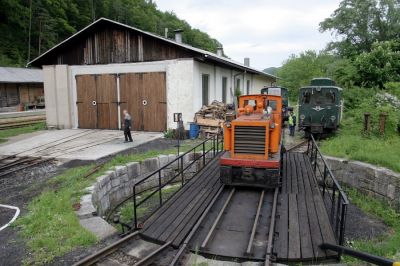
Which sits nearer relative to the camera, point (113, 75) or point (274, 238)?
point (274, 238)

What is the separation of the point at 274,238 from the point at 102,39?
16.0m

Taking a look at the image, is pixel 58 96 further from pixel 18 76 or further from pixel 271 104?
pixel 18 76

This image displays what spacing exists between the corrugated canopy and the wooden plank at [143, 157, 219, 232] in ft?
85.6

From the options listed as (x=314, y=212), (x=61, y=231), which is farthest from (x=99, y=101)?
(x=314, y=212)

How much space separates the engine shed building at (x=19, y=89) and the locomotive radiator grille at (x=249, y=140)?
27865mm

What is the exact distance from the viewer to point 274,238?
600 centimetres

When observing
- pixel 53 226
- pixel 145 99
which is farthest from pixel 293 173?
pixel 145 99

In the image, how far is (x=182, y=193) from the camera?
27.8 ft

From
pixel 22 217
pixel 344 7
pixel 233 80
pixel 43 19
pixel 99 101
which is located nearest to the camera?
pixel 22 217

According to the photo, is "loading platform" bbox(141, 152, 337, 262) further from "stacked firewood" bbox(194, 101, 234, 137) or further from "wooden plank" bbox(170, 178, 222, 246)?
"stacked firewood" bbox(194, 101, 234, 137)

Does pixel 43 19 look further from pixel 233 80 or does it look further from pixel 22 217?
pixel 22 217

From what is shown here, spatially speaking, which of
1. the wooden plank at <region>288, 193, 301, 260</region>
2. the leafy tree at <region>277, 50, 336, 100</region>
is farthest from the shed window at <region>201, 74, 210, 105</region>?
the leafy tree at <region>277, 50, 336, 100</region>

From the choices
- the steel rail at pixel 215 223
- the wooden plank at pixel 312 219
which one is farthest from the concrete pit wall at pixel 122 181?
Answer: the wooden plank at pixel 312 219

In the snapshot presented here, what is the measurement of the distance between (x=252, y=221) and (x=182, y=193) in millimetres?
2272
